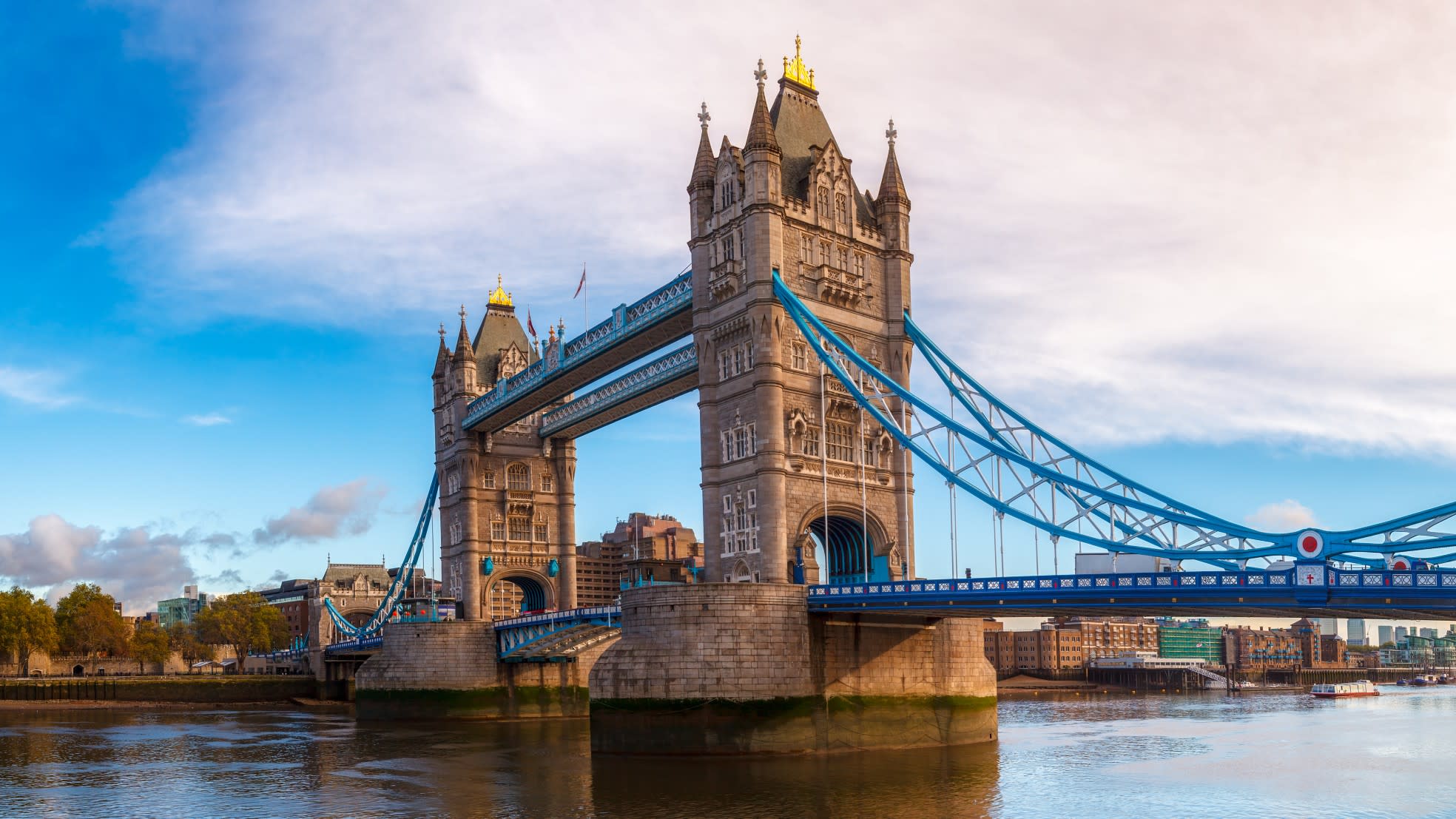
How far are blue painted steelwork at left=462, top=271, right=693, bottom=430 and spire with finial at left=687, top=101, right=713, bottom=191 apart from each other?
4.46m

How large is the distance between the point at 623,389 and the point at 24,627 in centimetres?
6812

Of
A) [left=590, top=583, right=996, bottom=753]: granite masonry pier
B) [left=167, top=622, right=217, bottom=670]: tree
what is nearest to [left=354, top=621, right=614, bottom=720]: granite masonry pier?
[left=590, top=583, right=996, bottom=753]: granite masonry pier

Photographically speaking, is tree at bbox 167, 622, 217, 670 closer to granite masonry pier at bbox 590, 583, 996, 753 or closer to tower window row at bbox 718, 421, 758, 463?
tower window row at bbox 718, 421, 758, 463

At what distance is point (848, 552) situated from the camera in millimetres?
59375

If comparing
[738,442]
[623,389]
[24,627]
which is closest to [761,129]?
[738,442]

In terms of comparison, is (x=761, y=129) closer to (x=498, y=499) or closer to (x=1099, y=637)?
(x=498, y=499)

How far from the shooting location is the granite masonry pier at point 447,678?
247ft

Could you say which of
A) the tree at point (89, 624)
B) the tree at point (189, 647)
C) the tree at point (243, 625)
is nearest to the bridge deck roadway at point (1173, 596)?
the tree at point (89, 624)

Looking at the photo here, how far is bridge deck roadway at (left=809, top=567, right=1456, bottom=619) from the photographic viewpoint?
3547 cm

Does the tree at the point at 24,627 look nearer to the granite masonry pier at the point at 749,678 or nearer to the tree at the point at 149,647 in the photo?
the tree at the point at 149,647

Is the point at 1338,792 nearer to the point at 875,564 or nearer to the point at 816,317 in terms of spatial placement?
the point at 875,564

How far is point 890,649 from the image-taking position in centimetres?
5084

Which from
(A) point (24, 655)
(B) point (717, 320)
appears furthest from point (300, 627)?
(B) point (717, 320)

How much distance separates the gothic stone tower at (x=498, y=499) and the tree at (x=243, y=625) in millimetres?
54660
